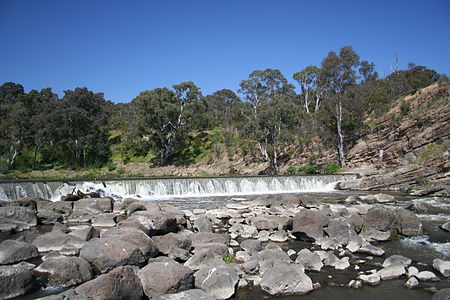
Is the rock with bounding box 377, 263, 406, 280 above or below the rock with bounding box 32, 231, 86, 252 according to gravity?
below

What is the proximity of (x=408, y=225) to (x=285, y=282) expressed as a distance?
24.6ft

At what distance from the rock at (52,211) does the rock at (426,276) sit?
13777mm

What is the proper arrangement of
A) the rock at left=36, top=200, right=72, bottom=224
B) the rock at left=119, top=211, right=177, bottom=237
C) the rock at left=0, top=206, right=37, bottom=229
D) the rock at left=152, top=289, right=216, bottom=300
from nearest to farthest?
the rock at left=152, top=289, right=216, bottom=300, the rock at left=119, top=211, right=177, bottom=237, the rock at left=0, top=206, right=37, bottom=229, the rock at left=36, top=200, right=72, bottom=224

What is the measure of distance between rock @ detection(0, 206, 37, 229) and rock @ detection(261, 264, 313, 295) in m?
10.7

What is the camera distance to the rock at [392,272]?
778 centimetres

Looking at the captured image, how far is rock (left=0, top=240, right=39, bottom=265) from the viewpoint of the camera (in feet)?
27.3

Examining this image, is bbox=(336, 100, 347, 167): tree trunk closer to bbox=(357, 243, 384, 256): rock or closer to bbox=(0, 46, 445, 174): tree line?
bbox=(0, 46, 445, 174): tree line

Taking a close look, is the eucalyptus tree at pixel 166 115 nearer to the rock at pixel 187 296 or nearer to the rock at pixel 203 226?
the rock at pixel 203 226

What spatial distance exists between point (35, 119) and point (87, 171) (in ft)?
38.7

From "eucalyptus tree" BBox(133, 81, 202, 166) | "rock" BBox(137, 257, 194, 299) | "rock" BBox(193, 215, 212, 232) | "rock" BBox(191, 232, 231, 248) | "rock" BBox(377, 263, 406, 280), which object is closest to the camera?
"rock" BBox(137, 257, 194, 299)

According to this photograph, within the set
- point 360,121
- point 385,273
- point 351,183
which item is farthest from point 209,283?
point 360,121

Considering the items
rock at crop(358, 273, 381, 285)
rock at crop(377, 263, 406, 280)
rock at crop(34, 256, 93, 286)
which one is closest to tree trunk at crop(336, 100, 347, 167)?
rock at crop(377, 263, 406, 280)

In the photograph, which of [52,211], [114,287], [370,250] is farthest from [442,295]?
[52,211]

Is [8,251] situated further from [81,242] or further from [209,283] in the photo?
[209,283]
